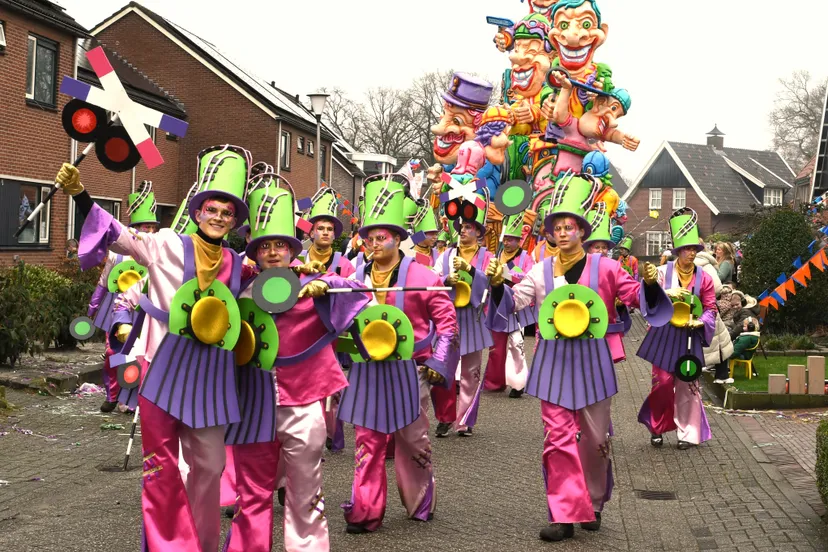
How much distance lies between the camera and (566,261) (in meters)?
7.48

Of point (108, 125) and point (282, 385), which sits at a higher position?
point (108, 125)

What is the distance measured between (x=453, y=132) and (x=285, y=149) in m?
20.0

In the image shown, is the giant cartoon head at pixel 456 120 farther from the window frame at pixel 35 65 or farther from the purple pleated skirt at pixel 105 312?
the purple pleated skirt at pixel 105 312

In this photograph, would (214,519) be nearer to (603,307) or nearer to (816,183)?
(603,307)

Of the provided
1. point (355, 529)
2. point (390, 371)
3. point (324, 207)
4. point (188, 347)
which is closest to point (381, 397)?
point (390, 371)

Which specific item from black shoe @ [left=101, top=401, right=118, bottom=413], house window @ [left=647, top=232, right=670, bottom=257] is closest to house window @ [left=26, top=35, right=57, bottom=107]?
black shoe @ [left=101, top=401, right=118, bottom=413]

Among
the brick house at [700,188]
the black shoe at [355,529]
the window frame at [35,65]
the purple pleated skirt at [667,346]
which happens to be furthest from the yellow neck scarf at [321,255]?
the brick house at [700,188]

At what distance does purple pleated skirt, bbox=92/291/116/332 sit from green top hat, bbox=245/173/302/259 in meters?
5.60

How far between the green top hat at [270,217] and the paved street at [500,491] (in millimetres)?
1828

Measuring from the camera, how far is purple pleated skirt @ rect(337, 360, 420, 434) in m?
7.07

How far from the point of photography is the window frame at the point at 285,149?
39.9 metres

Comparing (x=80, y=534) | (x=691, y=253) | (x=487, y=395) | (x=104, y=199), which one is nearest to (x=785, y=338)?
(x=487, y=395)

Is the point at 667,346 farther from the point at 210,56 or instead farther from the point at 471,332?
the point at 210,56

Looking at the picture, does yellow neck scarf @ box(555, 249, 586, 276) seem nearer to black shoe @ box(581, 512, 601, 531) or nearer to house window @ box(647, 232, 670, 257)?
black shoe @ box(581, 512, 601, 531)
